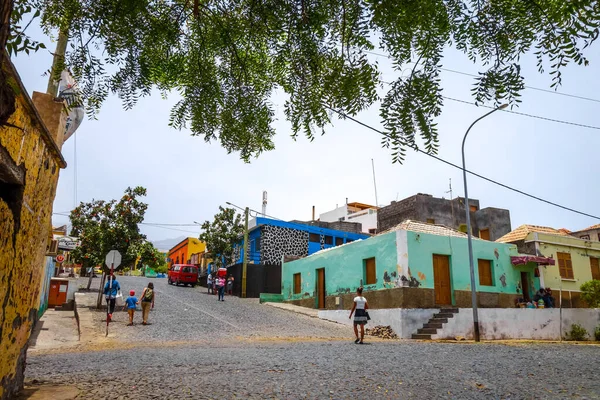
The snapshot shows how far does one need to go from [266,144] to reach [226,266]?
29668mm

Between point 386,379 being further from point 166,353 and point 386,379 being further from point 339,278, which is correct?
point 339,278

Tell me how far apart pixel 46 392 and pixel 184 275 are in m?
31.5

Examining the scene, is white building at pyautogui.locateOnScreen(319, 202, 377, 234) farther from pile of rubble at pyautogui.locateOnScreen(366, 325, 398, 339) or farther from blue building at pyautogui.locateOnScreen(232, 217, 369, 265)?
pile of rubble at pyautogui.locateOnScreen(366, 325, 398, 339)

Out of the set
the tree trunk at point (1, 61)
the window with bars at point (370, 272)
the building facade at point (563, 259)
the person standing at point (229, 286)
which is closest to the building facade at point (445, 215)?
the building facade at point (563, 259)

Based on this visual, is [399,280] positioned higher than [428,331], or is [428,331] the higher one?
[399,280]

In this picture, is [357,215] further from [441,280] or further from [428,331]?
[428,331]

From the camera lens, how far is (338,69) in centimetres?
376

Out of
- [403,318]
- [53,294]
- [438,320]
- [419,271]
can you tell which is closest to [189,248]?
[53,294]

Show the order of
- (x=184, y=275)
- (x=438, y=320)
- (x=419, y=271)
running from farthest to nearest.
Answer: (x=184, y=275)
(x=419, y=271)
(x=438, y=320)

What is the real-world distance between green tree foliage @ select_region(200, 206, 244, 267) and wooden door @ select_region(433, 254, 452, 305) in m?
18.0

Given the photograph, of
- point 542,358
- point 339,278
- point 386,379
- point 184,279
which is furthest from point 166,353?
point 184,279

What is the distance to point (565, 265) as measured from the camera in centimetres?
2275

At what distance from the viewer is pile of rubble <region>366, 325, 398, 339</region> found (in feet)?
51.4

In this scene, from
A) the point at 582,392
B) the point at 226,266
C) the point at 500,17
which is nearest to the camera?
the point at 500,17
